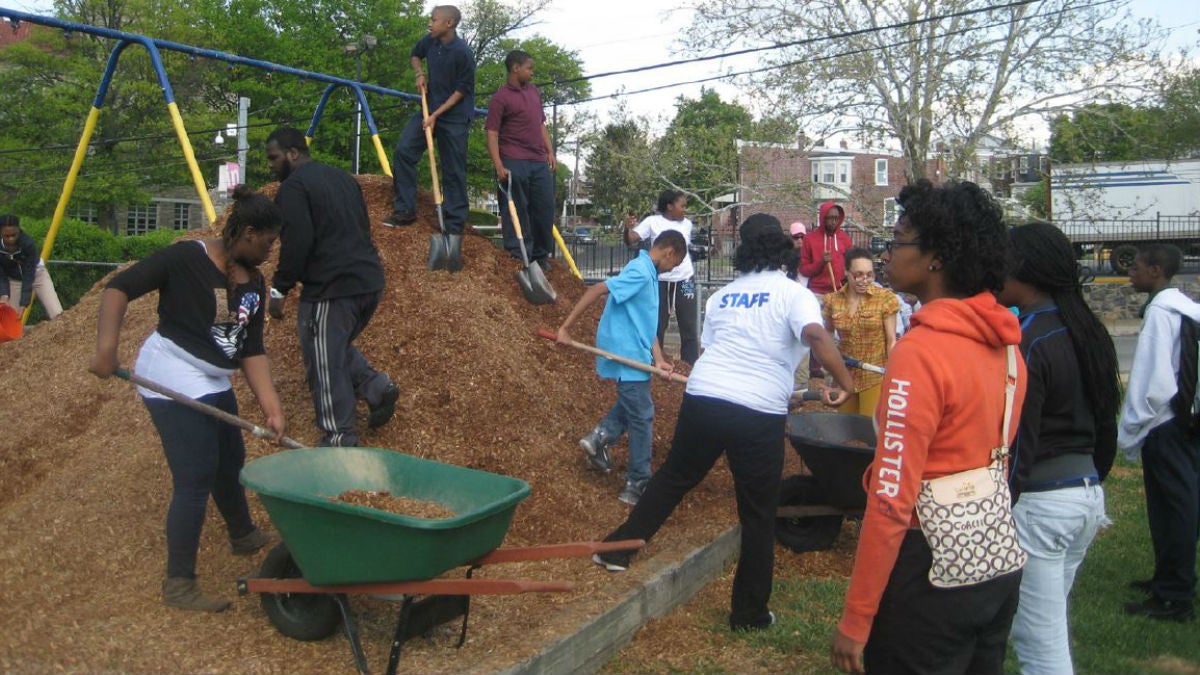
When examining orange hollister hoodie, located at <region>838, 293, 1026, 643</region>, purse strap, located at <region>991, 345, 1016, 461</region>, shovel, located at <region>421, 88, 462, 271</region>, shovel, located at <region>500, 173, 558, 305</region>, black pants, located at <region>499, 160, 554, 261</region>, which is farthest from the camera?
black pants, located at <region>499, 160, 554, 261</region>

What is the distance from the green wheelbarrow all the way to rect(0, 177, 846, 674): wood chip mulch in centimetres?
16

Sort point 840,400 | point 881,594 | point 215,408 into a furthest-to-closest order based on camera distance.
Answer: point 840,400, point 215,408, point 881,594

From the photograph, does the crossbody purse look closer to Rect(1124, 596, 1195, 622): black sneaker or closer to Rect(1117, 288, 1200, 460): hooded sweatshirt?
Rect(1117, 288, 1200, 460): hooded sweatshirt

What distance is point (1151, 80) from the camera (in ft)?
46.3

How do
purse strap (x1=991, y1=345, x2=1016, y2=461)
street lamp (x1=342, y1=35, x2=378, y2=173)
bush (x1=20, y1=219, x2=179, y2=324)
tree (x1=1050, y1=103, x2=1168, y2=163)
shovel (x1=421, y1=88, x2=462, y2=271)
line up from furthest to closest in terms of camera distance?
bush (x1=20, y1=219, x2=179, y2=324), tree (x1=1050, y1=103, x2=1168, y2=163), street lamp (x1=342, y1=35, x2=378, y2=173), shovel (x1=421, y1=88, x2=462, y2=271), purse strap (x1=991, y1=345, x2=1016, y2=461)

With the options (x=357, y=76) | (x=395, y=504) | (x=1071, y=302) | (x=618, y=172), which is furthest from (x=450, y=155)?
(x=357, y=76)

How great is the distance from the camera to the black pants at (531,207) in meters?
8.48

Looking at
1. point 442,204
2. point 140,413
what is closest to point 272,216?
point 140,413

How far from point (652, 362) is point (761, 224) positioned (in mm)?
1685

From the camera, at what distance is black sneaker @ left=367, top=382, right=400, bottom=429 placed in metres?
5.84

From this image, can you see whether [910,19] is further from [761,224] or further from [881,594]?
[881,594]

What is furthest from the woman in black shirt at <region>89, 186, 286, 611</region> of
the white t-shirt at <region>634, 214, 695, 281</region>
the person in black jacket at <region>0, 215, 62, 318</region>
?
the person in black jacket at <region>0, 215, 62, 318</region>

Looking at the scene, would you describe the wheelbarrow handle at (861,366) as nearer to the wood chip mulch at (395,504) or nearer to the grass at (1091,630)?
the grass at (1091,630)

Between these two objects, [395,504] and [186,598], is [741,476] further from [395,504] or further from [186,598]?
[186,598]
